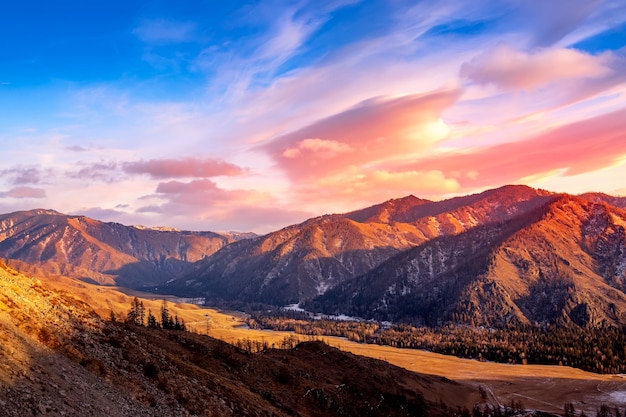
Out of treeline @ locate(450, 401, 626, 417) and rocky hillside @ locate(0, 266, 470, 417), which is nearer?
rocky hillside @ locate(0, 266, 470, 417)

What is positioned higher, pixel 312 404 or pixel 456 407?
pixel 312 404

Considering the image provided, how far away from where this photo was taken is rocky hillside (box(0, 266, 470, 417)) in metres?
39.8

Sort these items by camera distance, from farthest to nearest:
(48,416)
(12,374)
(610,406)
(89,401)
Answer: (610,406), (89,401), (12,374), (48,416)

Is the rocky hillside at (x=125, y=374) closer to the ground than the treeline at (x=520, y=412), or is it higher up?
higher up

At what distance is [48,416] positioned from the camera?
1379 inches

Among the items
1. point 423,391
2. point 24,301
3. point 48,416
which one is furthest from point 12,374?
point 423,391

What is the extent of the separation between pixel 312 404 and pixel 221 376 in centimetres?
2109

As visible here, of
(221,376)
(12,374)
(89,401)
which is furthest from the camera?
(221,376)

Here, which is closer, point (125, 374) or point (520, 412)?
point (125, 374)

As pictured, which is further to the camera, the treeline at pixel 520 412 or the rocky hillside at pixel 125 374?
the treeline at pixel 520 412

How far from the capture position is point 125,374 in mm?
51000

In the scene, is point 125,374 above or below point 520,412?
above

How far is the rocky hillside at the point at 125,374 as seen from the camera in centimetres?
3978

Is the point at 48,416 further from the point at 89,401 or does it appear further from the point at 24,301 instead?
the point at 24,301
